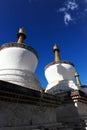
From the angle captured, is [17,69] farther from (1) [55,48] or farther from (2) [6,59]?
(1) [55,48]

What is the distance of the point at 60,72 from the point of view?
10.9m

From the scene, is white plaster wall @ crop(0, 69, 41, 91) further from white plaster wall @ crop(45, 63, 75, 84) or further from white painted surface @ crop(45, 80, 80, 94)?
white plaster wall @ crop(45, 63, 75, 84)

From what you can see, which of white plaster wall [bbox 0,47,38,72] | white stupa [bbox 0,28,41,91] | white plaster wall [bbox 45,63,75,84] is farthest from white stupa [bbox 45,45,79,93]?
white plaster wall [bbox 0,47,38,72]

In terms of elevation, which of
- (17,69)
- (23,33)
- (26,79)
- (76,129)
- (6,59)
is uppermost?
(23,33)

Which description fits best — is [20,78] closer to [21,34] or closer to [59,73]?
[21,34]

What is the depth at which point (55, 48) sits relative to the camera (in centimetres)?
1304

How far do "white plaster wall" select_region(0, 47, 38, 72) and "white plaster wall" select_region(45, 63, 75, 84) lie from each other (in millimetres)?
3067

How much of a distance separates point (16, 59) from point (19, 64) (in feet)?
1.20

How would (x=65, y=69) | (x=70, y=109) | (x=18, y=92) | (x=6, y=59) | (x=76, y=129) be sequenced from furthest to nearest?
(x=65, y=69)
(x=6, y=59)
(x=70, y=109)
(x=76, y=129)
(x=18, y=92)

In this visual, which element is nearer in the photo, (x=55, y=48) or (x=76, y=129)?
(x=76, y=129)

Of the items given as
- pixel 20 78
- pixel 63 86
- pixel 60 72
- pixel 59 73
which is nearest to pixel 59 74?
pixel 59 73

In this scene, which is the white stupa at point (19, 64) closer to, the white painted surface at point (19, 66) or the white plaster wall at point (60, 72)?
the white painted surface at point (19, 66)

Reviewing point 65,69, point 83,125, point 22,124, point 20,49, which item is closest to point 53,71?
point 65,69

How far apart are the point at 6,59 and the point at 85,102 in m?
→ 4.91
